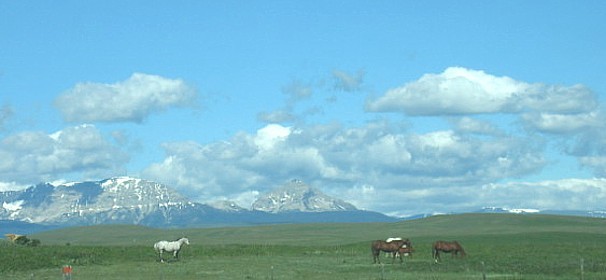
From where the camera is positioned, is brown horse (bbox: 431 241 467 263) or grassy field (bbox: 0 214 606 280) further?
brown horse (bbox: 431 241 467 263)

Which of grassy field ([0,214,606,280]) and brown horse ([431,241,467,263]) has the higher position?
brown horse ([431,241,467,263])

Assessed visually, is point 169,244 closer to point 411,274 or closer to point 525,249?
point 411,274

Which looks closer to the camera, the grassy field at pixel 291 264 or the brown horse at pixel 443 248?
the grassy field at pixel 291 264

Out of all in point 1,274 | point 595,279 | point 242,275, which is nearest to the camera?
point 595,279

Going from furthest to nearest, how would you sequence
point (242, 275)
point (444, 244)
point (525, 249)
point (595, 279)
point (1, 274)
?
point (525, 249), point (444, 244), point (1, 274), point (242, 275), point (595, 279)

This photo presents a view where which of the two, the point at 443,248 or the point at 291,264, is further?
the point at 443,248

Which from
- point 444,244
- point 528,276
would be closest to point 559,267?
point 528,276

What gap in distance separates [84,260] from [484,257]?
1252 inches

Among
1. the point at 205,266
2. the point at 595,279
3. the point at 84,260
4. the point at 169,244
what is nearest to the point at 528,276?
the point at 595,279

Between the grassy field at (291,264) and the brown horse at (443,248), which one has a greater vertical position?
the brown horse at (443,248)

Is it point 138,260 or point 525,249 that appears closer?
point 138,260

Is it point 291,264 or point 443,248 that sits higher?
point 443,248

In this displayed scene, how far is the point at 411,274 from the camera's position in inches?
2355

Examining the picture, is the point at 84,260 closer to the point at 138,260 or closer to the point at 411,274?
the point at 138,260
